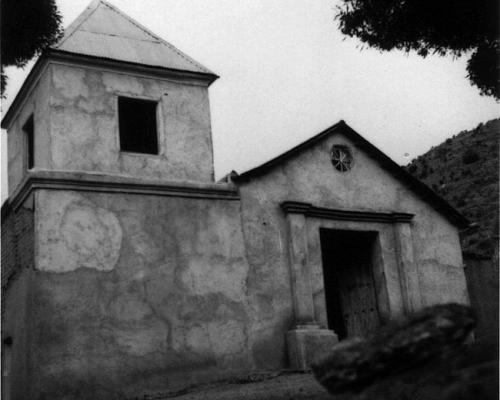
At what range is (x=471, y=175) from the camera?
3434 cm

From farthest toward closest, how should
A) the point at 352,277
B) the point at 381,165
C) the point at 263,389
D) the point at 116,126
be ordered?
the point at 352,277
the point at 381,165
the point at 116,126
the point at 263,389

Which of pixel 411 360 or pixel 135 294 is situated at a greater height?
pixel 135 294

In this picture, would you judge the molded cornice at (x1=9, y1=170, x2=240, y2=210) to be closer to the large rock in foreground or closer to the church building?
the church building

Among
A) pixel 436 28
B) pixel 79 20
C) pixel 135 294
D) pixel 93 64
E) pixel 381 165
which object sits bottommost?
pixel 135 294

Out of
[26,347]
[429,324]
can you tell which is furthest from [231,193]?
[429,324]

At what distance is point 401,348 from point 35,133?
9.98 m

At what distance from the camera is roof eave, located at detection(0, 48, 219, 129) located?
1385 centimetres

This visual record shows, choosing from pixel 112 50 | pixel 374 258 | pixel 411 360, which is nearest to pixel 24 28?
pixel 112 50

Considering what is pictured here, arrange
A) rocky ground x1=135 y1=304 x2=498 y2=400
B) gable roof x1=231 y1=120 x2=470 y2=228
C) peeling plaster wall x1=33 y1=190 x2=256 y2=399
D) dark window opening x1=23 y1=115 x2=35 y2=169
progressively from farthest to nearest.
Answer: dark window opening x1=23 y1=115 x2=35 y2=169 → gable roof x1=231 y1=120 x2=470 y2=228 → peeling plaster wall x1=33 y1=190 x2=256 y2=399 → rocky ground x1=135 y1=304 x2=498 y2=400

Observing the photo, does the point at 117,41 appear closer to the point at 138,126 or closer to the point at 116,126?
the point at 138,126

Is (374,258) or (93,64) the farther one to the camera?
(374,258)

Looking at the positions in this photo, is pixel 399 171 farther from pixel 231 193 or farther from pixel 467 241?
pixel 467 241

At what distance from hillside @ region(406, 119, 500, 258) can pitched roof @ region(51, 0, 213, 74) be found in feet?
52.8

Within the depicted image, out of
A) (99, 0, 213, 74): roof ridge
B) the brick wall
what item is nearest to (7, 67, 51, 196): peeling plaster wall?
the brick wall
